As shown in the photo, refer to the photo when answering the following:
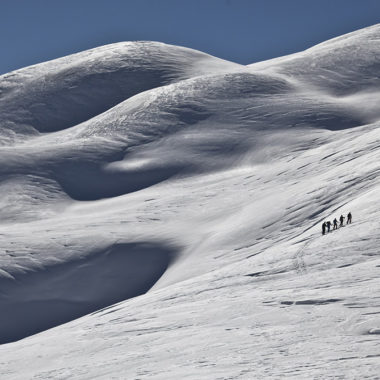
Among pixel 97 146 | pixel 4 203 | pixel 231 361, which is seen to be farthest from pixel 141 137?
pixel 231 361

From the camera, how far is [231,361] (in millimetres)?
27828

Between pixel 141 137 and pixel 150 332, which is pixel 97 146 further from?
pixel 150 332

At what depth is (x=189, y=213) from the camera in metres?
61.3

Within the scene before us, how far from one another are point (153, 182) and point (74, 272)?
66.6ft

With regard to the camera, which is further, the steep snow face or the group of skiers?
the steep snow face

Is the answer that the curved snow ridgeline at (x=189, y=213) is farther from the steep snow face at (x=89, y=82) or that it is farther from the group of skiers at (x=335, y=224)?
the group of skiers at (x=335, y=224)

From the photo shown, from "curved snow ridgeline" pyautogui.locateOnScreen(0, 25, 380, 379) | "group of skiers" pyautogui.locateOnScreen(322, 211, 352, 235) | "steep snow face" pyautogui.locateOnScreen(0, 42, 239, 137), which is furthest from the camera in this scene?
"steep snow face" pyautogui.locateOnScreen(0, 42, 239, 137)

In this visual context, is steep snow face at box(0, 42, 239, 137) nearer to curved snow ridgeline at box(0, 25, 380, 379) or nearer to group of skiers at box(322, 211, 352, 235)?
curved snow ridgeline at box(0, 25, 380, 379)

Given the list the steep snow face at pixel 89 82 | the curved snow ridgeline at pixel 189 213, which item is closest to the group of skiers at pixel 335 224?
the curved snow ridgeline at pixel 189 213

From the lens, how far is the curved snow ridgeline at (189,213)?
3080cm

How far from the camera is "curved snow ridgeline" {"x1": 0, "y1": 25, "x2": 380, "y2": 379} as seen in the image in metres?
30.8

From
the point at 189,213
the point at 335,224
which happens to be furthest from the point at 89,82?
the point at 335,224

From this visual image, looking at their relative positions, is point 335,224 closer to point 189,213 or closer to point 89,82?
point 189,213

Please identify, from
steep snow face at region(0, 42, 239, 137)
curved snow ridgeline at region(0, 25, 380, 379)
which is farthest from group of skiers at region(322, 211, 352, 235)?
steep snow face at region(0, 42, 239, 137)
